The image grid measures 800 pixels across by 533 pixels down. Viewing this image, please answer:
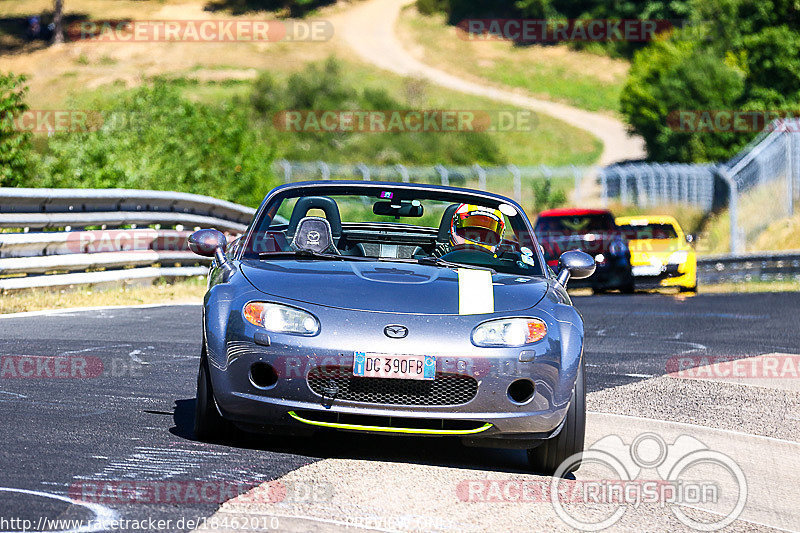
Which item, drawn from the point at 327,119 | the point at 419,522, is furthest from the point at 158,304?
the point at 327,119

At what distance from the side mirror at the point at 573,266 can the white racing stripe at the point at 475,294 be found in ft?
3.08

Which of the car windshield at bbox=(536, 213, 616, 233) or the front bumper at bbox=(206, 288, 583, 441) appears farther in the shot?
the car windshield at bbox=(536, 213, 616, 233)

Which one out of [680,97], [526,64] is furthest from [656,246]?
[526,64]

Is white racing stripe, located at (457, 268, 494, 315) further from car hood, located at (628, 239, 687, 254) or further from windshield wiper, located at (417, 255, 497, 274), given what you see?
car hood, located at (628, 239, 687, 254)

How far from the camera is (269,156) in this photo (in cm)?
2827

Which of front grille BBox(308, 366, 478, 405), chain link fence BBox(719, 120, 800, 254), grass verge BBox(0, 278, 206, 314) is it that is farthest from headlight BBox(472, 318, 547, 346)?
chain link fence BBox(719, 120, 800, 254)

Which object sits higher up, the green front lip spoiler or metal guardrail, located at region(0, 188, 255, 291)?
the green front lip spoiler

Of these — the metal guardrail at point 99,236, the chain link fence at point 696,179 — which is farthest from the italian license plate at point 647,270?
the chain link fence at point 696,179

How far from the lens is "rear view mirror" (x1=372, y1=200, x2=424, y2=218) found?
7484mm

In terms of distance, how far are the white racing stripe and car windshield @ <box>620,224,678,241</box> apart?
54.2 feet

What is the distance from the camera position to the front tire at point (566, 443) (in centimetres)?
611

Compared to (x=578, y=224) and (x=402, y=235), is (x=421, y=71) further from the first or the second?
(x=402, y=235)

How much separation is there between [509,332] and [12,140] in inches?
577

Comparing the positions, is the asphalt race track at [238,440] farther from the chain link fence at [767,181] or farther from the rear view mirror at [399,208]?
the chain link fence at [767,181]
